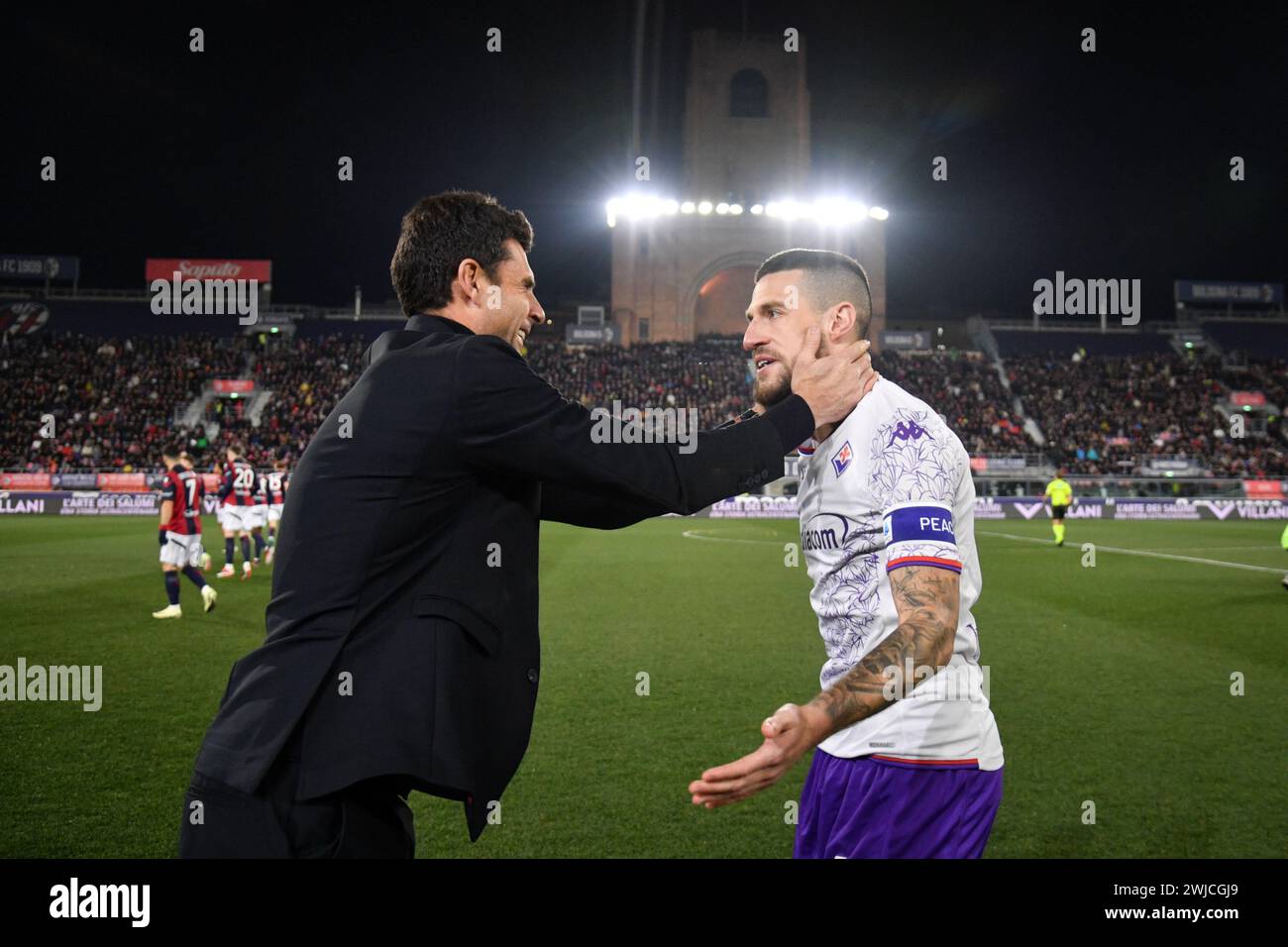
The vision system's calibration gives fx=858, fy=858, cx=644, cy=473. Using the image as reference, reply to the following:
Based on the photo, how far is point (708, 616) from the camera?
37.1 ft

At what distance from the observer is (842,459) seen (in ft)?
8.29

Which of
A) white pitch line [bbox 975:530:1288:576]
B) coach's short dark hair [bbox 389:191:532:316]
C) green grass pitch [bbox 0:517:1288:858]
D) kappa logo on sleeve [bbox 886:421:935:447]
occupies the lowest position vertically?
green grass pitch [bbox 0:517:1288:858]

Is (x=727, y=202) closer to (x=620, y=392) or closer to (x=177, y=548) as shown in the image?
(x=620, y=392)

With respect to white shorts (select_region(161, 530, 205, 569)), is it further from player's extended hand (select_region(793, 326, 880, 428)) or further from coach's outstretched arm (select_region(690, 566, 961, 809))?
coach's outstretched arm (select_region(690, 566, 961, 809))

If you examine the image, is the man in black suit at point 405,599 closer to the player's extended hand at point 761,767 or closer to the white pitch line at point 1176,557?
the player's extended hand at point 761,767

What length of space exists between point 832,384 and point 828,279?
1.84 feet

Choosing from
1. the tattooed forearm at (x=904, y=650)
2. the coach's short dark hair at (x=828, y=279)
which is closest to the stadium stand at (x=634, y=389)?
the coach's short dark hair at (x=828, y=279)

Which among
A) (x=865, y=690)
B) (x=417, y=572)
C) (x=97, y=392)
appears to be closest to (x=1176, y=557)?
(x=865, y=690)

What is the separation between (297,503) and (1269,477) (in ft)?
143

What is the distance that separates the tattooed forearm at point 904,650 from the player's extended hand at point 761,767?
0.10m

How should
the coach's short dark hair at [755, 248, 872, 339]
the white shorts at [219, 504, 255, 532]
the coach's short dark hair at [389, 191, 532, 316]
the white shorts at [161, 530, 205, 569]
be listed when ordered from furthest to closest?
the white shorts at [219, 504, 255, 532] → the white shorts at [161, 530, 205, 569] → the coach's short dark hair at [755, 248, 872, 339] → the coach's short dark hair at [389, 191, 532, 316]

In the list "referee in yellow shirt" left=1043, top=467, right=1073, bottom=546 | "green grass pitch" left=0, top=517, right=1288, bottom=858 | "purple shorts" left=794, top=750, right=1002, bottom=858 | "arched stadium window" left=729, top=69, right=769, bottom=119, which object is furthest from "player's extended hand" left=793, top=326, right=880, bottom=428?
"arched stadium window" left=729, top=69, right=769, bottom=119

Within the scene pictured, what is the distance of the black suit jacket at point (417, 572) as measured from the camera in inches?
69.2

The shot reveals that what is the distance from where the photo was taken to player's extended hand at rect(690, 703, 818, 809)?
168 cm
